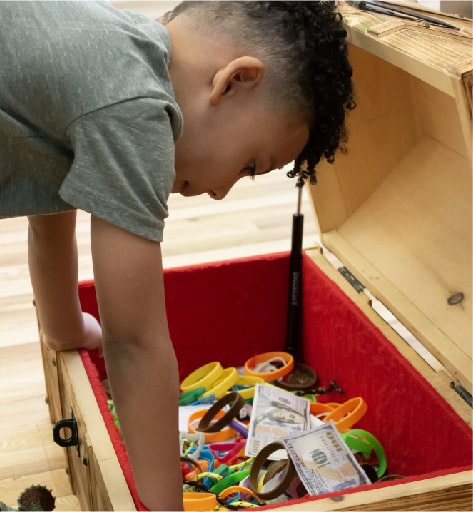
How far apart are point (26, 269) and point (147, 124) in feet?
4.29

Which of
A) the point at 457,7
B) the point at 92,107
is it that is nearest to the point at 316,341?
the point at 457,7

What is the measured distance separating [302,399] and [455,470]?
1.64 ft

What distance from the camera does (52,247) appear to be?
3.90ft

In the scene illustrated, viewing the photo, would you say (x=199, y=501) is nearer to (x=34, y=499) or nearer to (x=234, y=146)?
(x=34, y=499)

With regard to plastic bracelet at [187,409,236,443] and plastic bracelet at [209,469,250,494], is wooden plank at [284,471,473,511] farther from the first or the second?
plastic bracelet at [187,409,236,443]

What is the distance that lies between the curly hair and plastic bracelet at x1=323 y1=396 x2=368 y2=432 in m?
0.50

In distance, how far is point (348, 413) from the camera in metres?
1.34

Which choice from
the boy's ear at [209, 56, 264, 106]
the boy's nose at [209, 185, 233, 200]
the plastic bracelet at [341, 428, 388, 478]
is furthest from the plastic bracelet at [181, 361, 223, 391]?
the boy's ear at [209, 56, 264, 106]

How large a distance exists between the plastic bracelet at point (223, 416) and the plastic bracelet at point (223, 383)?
5cm

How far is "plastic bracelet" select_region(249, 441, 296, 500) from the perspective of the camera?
115 centimetres

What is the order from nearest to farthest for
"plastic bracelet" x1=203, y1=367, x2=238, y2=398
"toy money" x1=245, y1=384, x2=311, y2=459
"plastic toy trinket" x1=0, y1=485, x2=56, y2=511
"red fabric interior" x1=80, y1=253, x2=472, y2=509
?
"plastic toy trinket" x1=0, y1=485, x2=56, y2=511 < "red fabric interior" x1=80, y1=253, x2=472, y2=509 < "toy money" x1=245, y1=384, x2=311, y2=459 < "plastic bracelet" x1=203, y1=367, x2=238, y2=398

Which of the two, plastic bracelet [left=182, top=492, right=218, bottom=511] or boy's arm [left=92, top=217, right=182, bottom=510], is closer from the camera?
boy's arm [left=92, top=217, right=182, bottom=510]

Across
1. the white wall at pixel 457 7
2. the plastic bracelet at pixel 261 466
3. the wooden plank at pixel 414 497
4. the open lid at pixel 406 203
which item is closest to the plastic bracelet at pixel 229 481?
the plastic bracelet at pixel 261 466

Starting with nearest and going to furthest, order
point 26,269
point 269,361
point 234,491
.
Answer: point 234,491, point 269,361, point 26,269
